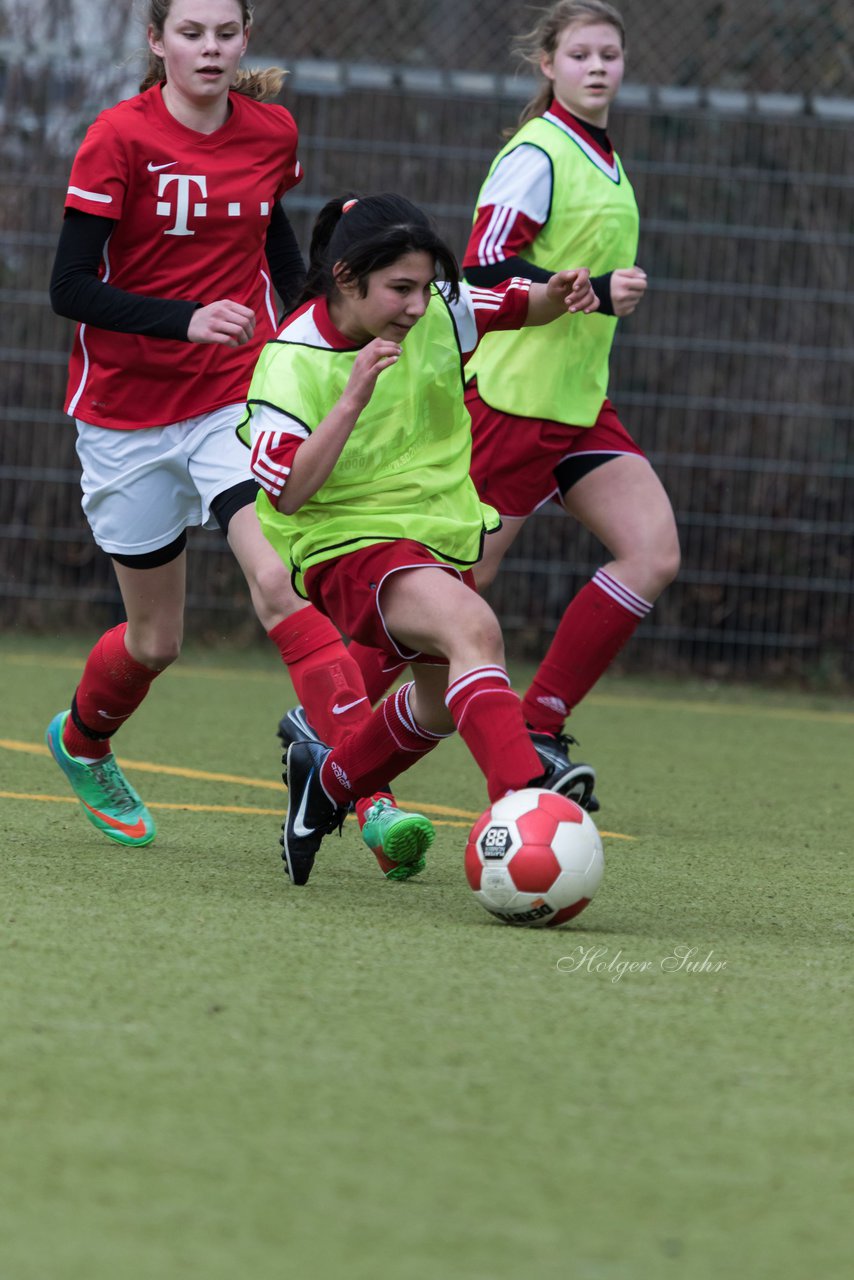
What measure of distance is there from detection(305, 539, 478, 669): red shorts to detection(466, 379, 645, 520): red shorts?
1.55 m

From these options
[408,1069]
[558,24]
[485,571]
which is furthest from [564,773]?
[408,1069]

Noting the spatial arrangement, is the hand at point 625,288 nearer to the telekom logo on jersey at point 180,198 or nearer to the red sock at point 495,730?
the telekom logo on jersey at point 180,198

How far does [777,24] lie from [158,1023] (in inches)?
297

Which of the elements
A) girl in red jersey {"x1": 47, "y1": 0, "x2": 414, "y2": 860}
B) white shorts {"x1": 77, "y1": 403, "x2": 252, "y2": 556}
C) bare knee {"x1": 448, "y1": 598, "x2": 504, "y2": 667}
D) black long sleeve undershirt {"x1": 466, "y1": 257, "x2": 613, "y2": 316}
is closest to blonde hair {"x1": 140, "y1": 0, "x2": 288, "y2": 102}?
girl in red jersey {"x1": 47, "y1": 0, "x2": 414, "y2": 860}

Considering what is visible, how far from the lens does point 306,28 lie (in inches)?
343

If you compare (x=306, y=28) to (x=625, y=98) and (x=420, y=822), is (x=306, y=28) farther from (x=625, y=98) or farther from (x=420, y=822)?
(x=420, y=822)

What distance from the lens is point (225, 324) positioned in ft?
11.7

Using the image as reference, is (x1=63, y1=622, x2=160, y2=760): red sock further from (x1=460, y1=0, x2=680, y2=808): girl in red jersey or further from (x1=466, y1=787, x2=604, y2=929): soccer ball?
(x1=466, y1=787, x2=604, y2=929): soccer ball

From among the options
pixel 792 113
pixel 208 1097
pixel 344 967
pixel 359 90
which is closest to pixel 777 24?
pixel 792 113

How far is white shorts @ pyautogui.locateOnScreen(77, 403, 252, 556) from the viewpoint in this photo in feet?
13.2

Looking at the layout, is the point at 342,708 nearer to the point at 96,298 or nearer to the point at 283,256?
the point at 96,298

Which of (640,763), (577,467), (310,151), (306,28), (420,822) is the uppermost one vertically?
(306,28)

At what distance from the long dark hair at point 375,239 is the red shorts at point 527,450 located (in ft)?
4.62

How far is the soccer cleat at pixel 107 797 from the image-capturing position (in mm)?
4012
